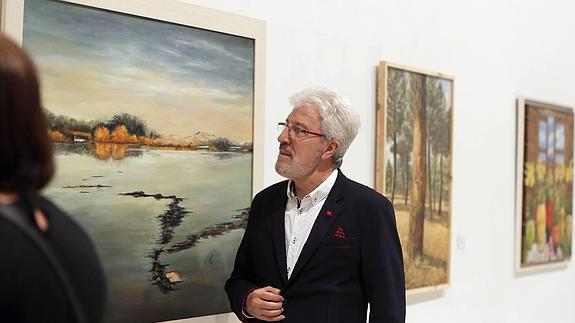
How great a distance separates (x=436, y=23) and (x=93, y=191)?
242 centimetres

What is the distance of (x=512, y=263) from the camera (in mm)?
4992

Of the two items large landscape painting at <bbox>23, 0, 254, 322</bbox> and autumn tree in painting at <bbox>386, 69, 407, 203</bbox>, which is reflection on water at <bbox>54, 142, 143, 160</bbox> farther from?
autumn tree in painting at <bbox>386, 69, 407, 203</bbox>

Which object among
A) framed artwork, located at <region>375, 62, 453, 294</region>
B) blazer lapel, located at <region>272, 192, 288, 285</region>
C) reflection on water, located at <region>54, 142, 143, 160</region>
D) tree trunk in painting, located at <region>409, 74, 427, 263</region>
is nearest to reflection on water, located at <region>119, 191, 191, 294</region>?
reflection on water, located at <region>54, 142, 143, 160</region>

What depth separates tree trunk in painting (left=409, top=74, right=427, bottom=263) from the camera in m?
4.09

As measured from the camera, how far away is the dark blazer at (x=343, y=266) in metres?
2.63

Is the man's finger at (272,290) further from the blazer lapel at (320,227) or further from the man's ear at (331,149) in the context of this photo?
the man's ear at (331,149)

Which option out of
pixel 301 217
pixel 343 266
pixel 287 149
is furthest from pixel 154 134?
pixel 343 266

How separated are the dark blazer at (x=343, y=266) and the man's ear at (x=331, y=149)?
4.1 inches

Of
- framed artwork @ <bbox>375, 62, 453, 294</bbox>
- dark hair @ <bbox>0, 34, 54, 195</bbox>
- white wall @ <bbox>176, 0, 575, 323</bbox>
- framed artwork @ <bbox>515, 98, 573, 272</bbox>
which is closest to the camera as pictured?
dark hair @ <bbox>0, 34, 54, 195</bbox>

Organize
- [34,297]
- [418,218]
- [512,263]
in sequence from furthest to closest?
[512,263], [418,218], [34,297]

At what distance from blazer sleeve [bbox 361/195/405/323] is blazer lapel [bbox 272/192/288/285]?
0.92ft

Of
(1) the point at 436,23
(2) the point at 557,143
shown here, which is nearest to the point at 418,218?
(1) the point at 436,23

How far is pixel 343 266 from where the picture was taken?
266cm

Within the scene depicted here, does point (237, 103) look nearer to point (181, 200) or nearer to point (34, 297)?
point (181, 200)
